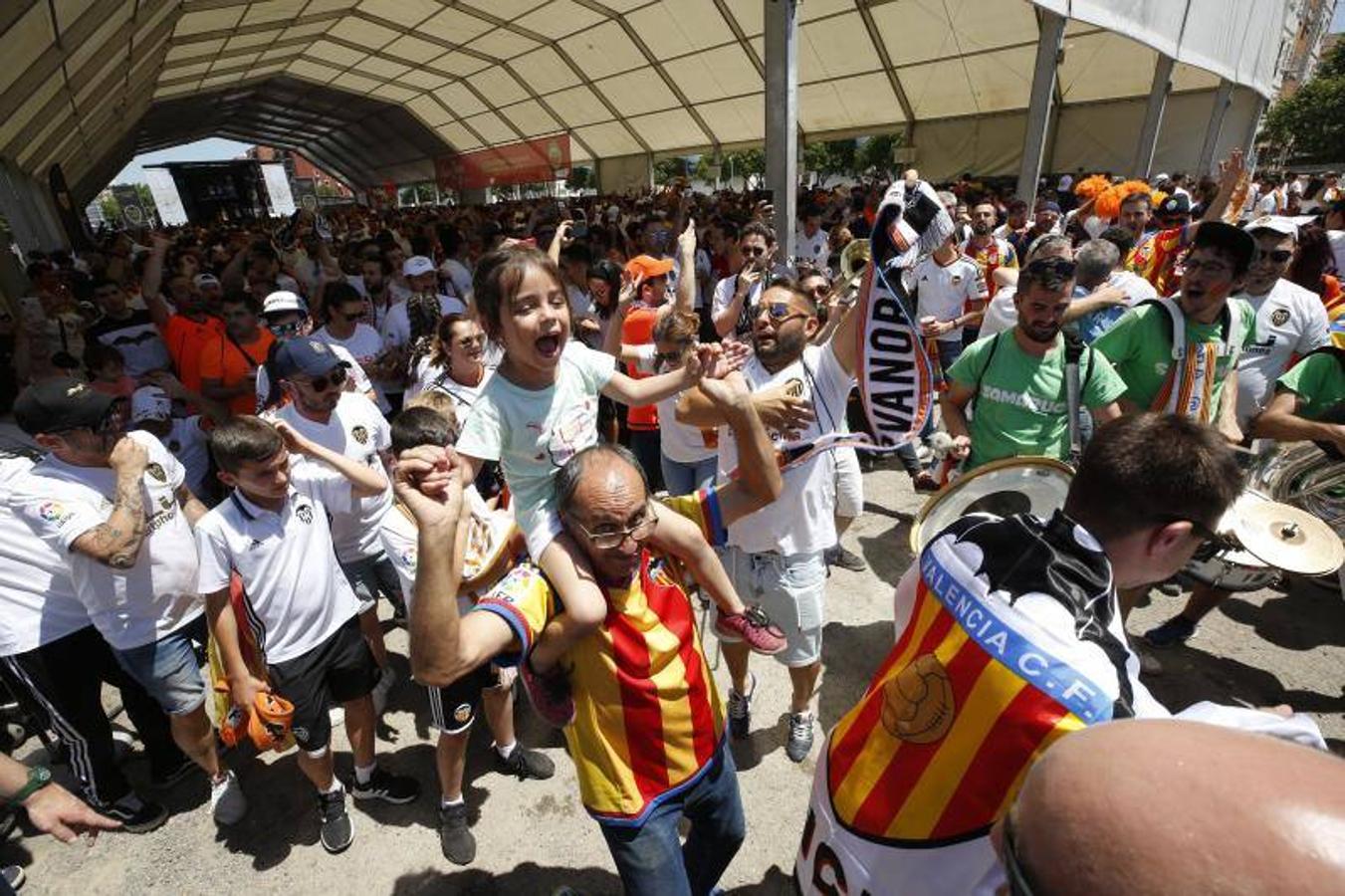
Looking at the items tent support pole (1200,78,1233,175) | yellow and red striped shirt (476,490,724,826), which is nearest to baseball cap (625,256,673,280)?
yellow and red striped shirt (476,490,724,826)

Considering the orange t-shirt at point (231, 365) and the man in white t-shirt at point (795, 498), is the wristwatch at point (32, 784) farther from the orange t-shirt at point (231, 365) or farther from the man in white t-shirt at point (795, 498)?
the orange t-shirt at point (231, 365)

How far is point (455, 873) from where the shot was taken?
275cm

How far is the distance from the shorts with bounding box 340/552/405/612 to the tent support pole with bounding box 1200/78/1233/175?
24.0m

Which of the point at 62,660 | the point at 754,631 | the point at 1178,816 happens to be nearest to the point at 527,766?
the point at 754,631

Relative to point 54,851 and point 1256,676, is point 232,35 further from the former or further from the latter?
point 1256,676

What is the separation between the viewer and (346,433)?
3.24 meters

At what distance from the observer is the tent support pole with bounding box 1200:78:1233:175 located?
58.3 ft

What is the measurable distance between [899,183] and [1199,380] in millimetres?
2361

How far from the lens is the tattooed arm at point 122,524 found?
240cm

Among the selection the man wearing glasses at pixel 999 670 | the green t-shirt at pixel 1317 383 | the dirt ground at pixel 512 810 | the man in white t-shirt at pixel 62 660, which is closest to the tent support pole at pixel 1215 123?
the green t-shirt at pixel 1317 383

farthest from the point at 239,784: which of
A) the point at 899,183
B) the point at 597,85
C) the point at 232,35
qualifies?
the point at 597,85

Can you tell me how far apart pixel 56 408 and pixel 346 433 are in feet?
3.54

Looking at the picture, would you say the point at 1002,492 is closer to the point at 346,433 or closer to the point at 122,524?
the point at 346,433

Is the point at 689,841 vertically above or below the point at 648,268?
below
